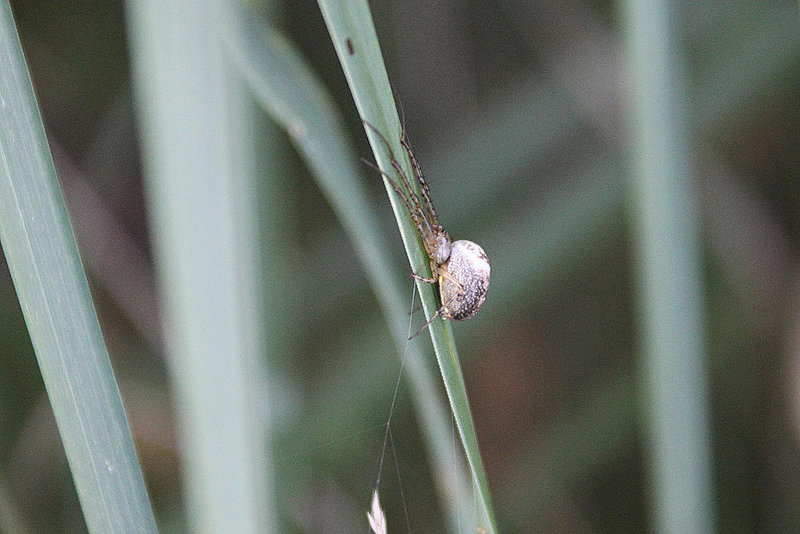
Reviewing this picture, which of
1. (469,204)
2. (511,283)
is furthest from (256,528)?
(469,204)

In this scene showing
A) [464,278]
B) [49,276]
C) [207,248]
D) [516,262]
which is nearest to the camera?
[49,276]

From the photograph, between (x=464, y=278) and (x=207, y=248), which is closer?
(x=207, y=248)

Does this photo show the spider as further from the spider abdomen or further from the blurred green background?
the blurred green background

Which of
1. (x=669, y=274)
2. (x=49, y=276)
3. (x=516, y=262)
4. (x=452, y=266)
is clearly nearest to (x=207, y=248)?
(x=49, y=276)

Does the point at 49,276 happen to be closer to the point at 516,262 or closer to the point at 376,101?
the point at 376,101

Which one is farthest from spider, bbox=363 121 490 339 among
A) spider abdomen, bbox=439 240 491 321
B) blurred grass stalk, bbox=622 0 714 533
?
blurred grass stalk, bbox=622 0 714 533
